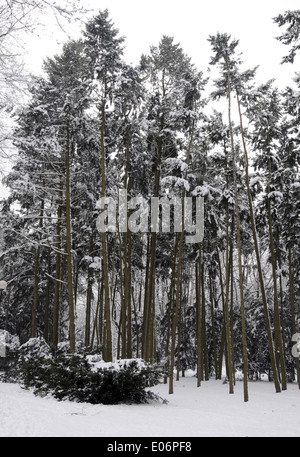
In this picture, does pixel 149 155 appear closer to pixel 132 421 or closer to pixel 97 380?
pixel 97 380

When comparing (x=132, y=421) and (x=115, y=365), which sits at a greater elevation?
(x=115, y=365)

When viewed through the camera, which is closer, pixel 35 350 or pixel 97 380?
pixel 97 380

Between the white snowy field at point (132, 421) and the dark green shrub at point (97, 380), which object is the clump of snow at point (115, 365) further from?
the white snowy field at point (132, 421)

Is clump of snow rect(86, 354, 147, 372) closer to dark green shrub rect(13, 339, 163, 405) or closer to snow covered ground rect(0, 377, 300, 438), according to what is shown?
dark green shrub rect(13, 339, 163, 405)

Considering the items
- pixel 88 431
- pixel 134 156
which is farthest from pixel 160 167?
pixel 88 431

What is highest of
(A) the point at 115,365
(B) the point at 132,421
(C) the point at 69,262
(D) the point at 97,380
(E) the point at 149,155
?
(E) the point at 149,155

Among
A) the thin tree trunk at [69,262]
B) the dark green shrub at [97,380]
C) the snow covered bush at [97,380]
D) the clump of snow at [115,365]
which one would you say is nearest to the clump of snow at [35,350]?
the thin tree trunk at [69,262]

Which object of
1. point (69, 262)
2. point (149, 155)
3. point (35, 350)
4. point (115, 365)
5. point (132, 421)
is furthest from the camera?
point (149, 155)

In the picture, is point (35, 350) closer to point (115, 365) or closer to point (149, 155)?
point (115, 365)

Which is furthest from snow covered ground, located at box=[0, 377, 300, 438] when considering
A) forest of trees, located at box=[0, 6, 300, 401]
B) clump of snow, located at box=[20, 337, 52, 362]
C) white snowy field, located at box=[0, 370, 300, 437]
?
forest of trees, located at box=[0, 6, 300, 401]

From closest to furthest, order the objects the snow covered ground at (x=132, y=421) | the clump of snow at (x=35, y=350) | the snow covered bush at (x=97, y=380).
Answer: the snow covered ground at (x=132, y=421) < the snow covered bush at (x=97, y=380) < the clump of snow at (x=35, y=350)

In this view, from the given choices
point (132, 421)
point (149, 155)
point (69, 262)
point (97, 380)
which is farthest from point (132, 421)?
point (149, 155)

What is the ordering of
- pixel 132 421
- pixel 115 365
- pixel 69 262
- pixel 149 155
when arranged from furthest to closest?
pixel 149 155 → pixel 69 262 → pixel 115 365 → pixel 132 421
